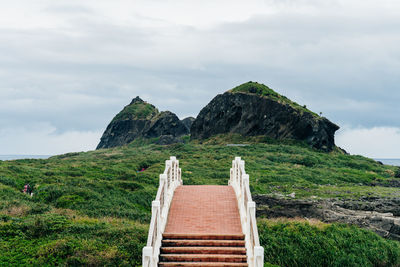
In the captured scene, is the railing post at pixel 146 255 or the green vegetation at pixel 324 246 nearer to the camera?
the railing post at pixel 146 255

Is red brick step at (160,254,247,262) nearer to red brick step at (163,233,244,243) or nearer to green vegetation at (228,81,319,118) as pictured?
red brick step at (163,233,244,243)

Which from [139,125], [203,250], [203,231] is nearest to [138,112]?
[139,125]

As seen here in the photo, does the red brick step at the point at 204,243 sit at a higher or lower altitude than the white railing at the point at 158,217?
lower

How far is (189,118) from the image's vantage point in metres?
136

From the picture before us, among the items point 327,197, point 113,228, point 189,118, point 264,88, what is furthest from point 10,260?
point 189,118

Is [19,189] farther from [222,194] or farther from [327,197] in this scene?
[327,197]

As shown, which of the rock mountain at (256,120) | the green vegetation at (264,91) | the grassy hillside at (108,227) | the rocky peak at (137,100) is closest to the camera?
the grassy hillside at (108,227)

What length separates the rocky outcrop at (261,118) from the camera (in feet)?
213

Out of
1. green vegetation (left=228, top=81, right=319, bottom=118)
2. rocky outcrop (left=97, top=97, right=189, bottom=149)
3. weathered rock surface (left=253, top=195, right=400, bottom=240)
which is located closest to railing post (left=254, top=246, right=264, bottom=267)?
weathered rock surface (left=253, top=195, right=400, bottom=240)

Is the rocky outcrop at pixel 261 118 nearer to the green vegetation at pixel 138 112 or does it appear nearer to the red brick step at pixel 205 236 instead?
the green vegetation at pixel 138 112

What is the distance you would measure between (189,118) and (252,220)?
414 feet

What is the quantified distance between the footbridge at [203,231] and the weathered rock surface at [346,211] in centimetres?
774

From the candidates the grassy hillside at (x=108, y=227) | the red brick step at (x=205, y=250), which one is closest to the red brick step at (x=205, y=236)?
the red brick step at (x=205, y=250)

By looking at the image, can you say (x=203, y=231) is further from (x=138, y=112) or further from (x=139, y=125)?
(x=138, y=112)
